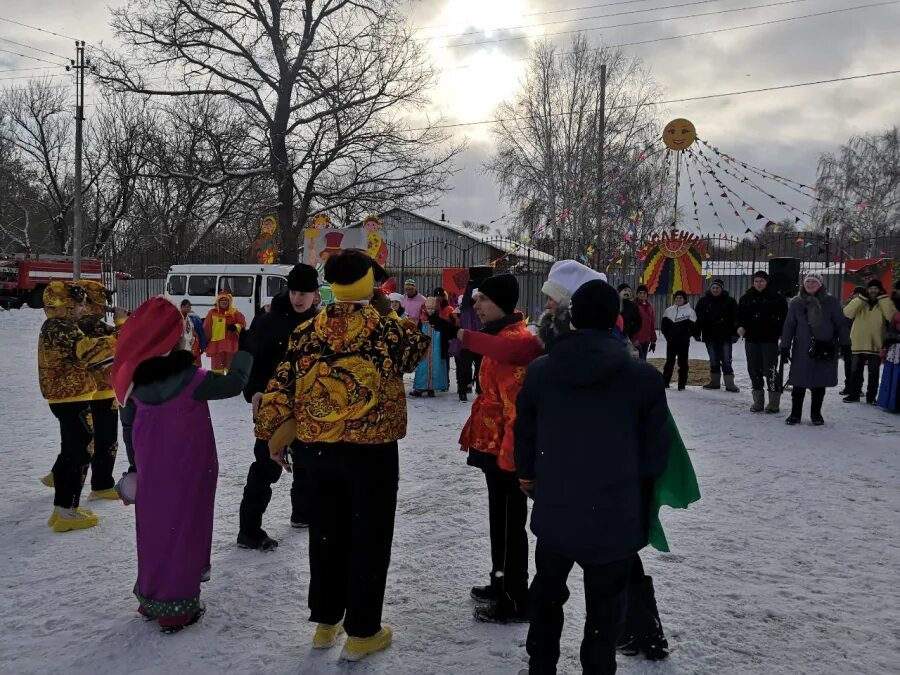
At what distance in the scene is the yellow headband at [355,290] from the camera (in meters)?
2.94

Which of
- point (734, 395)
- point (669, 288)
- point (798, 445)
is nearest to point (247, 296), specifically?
point (669, 288)

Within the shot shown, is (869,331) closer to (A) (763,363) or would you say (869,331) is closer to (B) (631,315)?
(A) (763,363)

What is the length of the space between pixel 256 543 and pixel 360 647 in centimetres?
151

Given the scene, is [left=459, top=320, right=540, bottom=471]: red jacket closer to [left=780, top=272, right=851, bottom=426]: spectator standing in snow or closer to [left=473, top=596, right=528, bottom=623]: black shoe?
[left=473, top=596, right=528, bottom=623]: black shoe

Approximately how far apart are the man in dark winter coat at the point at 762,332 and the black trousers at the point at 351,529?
7.46 metres

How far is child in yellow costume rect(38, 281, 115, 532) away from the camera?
4602mm

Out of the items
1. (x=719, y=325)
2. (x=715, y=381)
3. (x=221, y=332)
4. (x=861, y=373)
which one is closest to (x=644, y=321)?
(x=719, y=325)

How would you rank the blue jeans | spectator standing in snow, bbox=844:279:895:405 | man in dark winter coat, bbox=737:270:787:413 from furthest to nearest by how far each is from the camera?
the blue jeans < spectator standing in snow, bbox=844:279:895:405 < man in dark winter coat, bbox=737:270:787:413

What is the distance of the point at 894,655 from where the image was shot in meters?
3.08

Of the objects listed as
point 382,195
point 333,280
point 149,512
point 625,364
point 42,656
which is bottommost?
point 42,656

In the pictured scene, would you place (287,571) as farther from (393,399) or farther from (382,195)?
(382,195)

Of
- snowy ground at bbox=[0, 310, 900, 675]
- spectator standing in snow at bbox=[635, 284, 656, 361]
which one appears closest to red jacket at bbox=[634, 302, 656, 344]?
spectator standing in snow at bbox=[635, 284, 656, 361]

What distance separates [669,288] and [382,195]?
1047 centimetres

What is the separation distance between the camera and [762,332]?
9.11 metres
